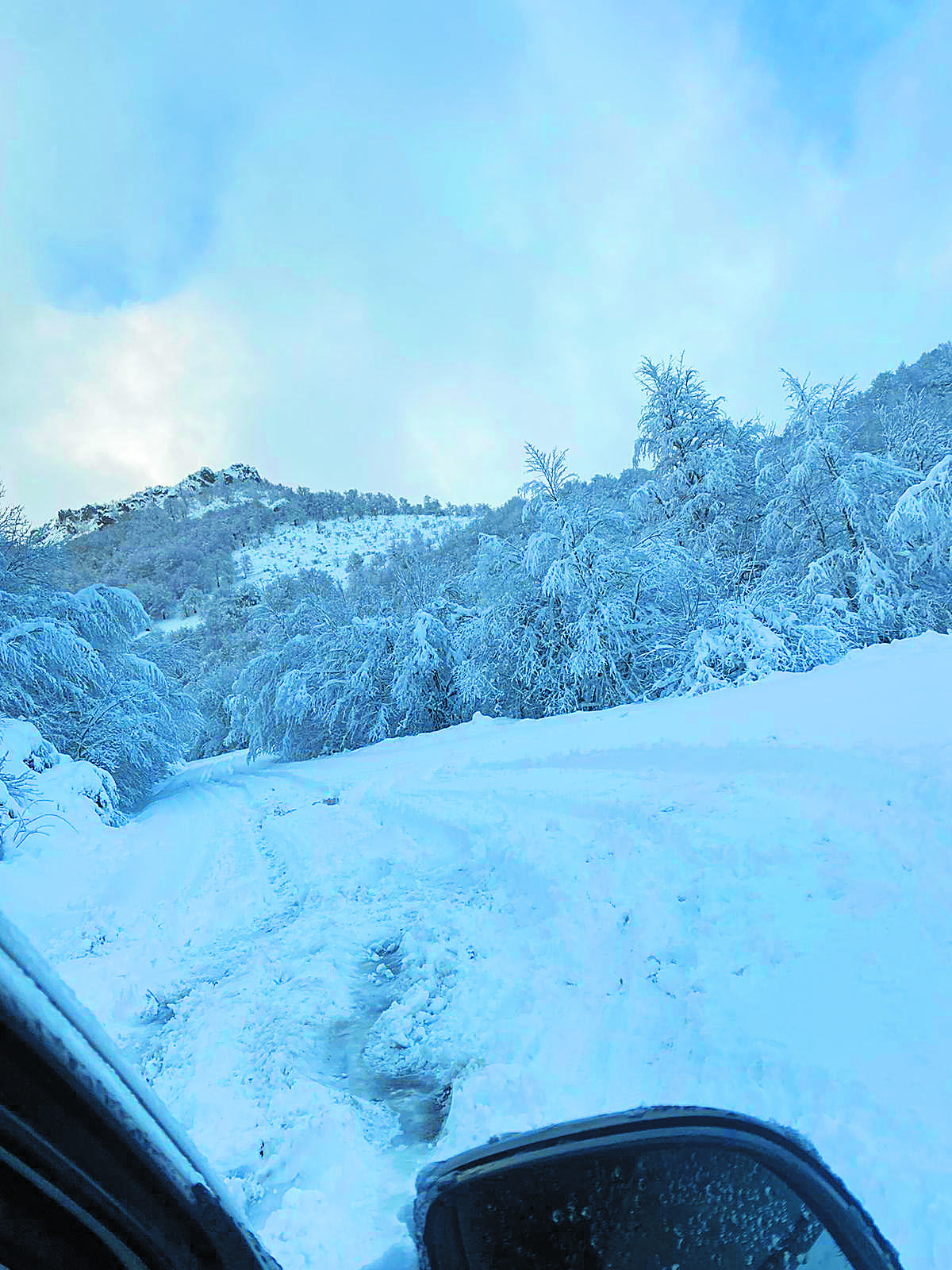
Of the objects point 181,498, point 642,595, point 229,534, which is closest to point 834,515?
point 642,595

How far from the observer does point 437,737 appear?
57.5ft

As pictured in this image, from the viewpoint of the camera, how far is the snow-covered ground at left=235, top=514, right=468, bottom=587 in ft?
332

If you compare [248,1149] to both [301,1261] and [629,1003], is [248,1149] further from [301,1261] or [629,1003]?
[629,1003]

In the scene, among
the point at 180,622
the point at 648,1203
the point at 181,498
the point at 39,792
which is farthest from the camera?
the point at 181,498

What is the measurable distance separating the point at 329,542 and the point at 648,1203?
12074 cm

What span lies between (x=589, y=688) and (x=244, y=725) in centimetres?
1814

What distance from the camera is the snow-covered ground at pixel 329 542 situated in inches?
3989

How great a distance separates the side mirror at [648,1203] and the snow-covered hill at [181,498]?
6094 inches

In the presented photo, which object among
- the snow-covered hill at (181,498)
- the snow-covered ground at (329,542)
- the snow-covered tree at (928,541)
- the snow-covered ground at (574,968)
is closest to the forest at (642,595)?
the snow-covered tree at (928,541)

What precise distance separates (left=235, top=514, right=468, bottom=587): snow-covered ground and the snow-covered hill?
2832cm

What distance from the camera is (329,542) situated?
385 feet

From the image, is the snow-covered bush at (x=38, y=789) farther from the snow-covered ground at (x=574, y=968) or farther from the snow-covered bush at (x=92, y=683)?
the snow-covered bush at (x=92, y=683)

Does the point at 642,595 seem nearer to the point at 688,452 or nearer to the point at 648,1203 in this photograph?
the point at 688,452

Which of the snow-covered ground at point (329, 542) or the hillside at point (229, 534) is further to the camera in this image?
the snow-covered ground at point (329, 542)
